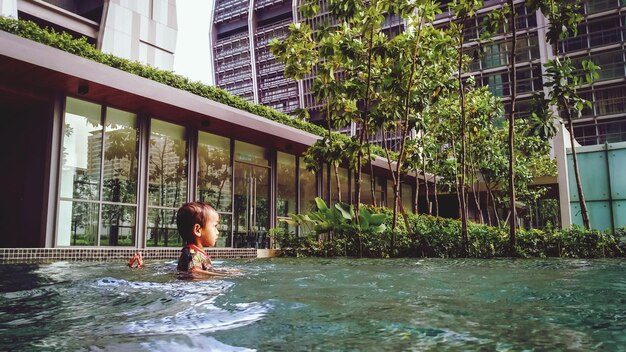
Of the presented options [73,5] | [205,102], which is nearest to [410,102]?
[205,102]

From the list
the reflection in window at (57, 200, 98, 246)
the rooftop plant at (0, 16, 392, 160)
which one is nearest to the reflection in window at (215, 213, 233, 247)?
the rooftop plant at (0, 16, 392, 160)

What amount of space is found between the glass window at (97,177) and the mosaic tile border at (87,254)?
617 millimetres

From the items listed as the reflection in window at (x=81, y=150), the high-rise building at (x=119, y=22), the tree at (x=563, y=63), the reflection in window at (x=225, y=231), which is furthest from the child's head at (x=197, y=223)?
the high-rise building at (x=119, y=22)

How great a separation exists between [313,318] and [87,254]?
29.2ft

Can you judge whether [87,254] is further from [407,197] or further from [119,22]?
[407,197]

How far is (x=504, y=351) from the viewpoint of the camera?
5.12ft

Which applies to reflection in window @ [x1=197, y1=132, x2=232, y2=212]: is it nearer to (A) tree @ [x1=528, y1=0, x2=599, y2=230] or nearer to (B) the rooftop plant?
(B) the rooftop plant

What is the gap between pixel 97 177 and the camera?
35.9ft

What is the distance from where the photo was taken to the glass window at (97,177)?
1035 cm

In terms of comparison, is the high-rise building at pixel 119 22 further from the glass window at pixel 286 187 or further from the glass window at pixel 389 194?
the glass window at pixel 389 194

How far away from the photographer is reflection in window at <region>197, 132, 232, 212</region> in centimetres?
1363

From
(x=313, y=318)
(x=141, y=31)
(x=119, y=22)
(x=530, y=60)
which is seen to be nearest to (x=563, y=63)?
(x=313, y=318)

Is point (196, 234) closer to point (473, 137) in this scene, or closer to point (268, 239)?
point (268, 239)

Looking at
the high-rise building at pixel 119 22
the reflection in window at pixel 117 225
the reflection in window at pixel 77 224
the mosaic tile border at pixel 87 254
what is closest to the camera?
the mosaic tile border at pixel 87 254
